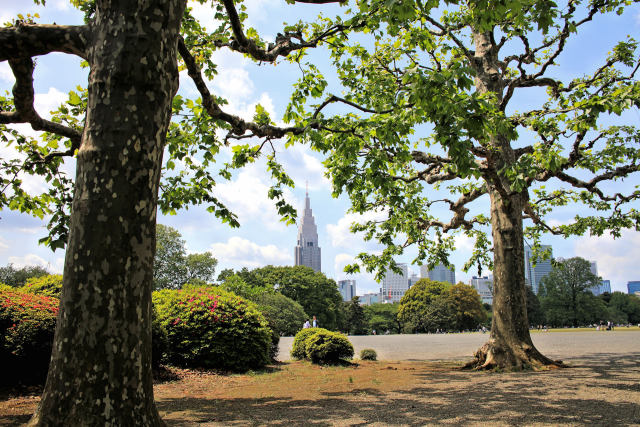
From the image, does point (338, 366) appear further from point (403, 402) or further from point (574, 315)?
point (574, 315)

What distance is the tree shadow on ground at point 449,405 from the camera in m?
5.72

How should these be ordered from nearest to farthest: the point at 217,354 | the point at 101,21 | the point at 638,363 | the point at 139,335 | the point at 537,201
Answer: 1. the point at 139,335
2. the point at 101,21
3. the point at 217,354
4. the point at 638,363
5. the point at 537,201

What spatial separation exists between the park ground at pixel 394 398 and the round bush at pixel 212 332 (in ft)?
2.35

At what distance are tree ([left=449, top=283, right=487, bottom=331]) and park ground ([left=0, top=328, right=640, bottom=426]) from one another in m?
71.6

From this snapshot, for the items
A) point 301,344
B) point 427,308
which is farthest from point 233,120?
point 427,308

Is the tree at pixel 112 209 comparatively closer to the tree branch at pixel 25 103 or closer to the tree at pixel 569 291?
the tree branch at pixel 25 103

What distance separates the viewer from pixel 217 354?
38.3ft

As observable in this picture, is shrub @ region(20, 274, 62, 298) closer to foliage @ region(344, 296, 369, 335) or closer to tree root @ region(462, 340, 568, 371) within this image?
tree root @ region(462, 340, 568, 371)

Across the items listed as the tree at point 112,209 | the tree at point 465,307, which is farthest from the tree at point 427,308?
the tree at point 112,209

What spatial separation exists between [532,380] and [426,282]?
77.8 m

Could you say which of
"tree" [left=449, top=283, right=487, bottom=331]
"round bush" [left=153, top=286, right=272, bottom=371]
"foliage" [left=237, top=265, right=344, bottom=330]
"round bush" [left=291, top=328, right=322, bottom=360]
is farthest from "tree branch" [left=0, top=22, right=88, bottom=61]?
"tree" [left=449, top=283, right=487, bottom=331]

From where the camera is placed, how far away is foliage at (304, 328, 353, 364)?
13.7 metres

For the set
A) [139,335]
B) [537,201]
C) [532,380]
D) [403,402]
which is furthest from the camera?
[537,201]

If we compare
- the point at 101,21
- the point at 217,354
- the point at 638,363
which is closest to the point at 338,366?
the point at 217,354
